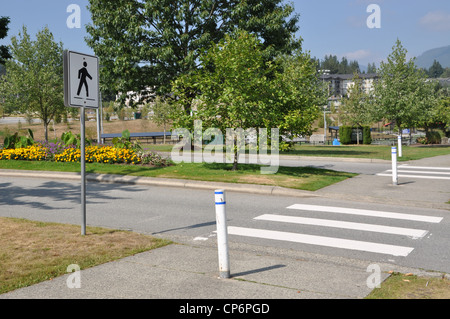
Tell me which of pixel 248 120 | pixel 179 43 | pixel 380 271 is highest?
pixel 179 43

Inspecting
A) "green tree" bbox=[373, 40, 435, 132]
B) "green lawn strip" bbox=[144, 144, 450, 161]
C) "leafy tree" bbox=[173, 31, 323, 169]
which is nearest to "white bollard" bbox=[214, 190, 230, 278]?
"leafy tree" bbox=[173, 31, 323, 169]

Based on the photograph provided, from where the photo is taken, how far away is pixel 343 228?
8.10 metres

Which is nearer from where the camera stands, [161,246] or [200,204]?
[161,246]

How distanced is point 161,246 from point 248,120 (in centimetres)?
766

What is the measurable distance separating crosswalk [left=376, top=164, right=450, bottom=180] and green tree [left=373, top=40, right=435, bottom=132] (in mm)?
15835

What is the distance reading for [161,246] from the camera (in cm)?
677

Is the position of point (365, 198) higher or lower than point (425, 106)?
lower

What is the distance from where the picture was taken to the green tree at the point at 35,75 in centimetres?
3524

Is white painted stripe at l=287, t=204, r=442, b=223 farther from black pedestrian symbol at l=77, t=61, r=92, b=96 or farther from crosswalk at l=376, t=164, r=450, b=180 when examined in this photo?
crosswalk at l=376, t=164, r=450, b=180

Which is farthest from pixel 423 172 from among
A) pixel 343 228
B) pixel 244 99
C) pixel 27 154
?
pixel 27 154

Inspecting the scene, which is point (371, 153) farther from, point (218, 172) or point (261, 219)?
point (261, 219)
